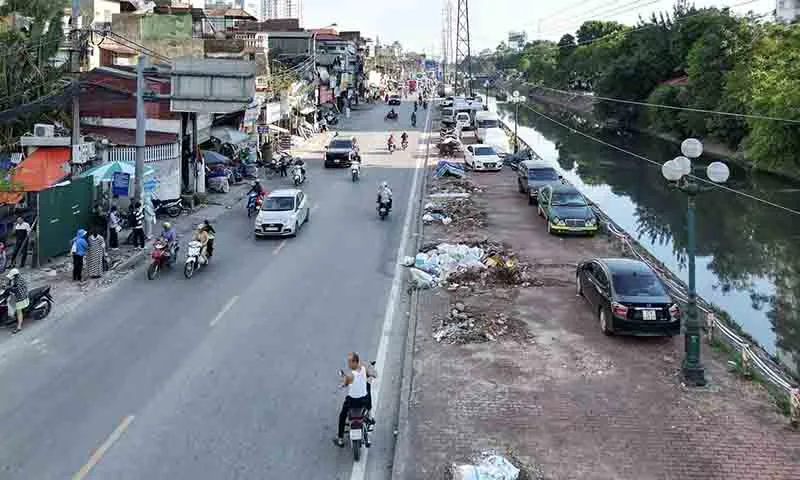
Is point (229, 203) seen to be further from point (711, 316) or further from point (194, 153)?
point (711, 316)

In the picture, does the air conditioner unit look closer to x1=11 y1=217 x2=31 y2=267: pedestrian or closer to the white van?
x1=11 y1=217 x2=31 y2=267: pedestrian

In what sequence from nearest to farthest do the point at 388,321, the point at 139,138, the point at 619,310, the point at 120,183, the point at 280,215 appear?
the point at 619,310 < the point at 388,321 < the point at 139,138 < the point at 120,183 < the point at 280,215

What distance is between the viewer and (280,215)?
969 inches

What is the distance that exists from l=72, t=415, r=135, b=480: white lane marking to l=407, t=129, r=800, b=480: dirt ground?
4.16 metres

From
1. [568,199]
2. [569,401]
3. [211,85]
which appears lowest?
[569,401]

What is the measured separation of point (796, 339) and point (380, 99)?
389ft

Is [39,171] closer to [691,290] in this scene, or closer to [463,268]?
[463,268]

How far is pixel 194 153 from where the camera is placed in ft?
103

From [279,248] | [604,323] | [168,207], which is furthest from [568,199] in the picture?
[168,207]

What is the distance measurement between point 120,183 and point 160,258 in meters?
5.71

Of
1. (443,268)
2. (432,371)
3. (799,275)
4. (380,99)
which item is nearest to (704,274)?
(799,275)

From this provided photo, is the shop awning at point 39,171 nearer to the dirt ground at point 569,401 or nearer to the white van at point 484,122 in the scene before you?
the dirt ground at point 569,401

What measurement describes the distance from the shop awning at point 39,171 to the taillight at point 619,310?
1710cm

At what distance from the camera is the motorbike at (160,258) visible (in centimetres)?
1964
